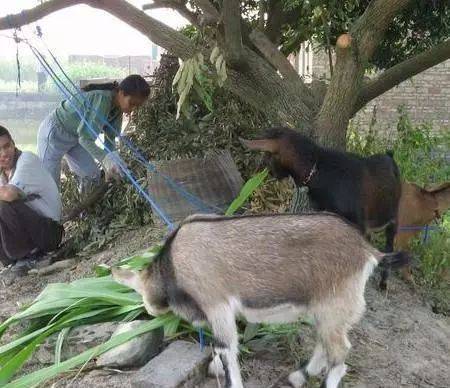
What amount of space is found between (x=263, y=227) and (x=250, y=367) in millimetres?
873

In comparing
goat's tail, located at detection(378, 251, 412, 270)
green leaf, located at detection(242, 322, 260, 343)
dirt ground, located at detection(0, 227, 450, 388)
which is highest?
goat's tail, located at detection(378, 251, 412, 270)

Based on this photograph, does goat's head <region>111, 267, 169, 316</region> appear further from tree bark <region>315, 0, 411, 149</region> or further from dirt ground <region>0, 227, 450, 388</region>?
tree bark <region>315, 0, 411, 149</region>

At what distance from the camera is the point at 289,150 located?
164 inches

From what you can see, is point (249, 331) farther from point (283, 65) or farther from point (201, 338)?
point (283, 65)

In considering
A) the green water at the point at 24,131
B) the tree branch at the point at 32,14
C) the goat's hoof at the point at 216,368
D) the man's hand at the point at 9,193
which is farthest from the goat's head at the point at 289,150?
the green water at the point at 24,131

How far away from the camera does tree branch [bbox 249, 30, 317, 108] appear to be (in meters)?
5.19

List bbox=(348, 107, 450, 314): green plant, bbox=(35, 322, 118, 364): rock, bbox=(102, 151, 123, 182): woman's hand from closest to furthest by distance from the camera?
1. bbox=(35, 322, 118, 364): rock
2. bbox=(348, 107, 450, 314): green plant
3. bbox=(102, 151, 123, 182): woman's hand

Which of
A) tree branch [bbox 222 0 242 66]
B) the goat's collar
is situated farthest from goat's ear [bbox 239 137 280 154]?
tree branch [bbox 222 0 242 66]

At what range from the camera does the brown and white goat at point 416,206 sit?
5156 mm

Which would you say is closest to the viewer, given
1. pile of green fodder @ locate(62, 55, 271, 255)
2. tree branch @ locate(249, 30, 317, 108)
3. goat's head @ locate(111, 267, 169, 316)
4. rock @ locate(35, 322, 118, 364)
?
goat's head @ locate(111, 267, 169, 316)

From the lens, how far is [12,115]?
35.2 ft

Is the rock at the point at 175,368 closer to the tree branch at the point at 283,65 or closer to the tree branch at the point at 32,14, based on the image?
the tree branch at the point at 283,65

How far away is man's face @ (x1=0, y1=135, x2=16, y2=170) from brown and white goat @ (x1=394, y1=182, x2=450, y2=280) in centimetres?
362

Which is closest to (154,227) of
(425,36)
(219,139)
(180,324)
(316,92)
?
(219,139)
